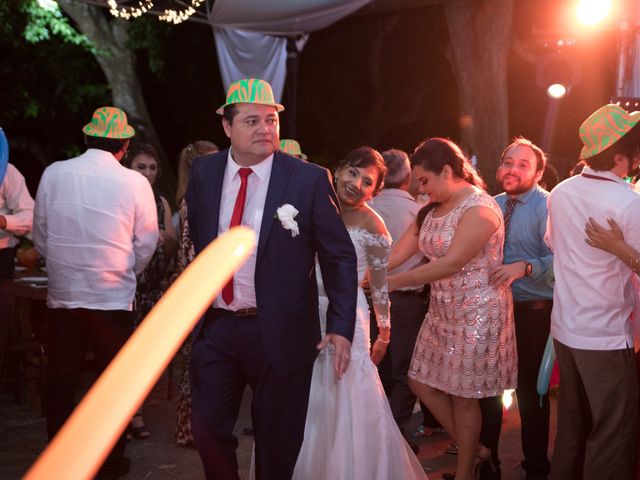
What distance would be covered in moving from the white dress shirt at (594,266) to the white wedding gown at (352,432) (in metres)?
0.97

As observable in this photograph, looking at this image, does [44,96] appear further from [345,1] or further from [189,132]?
[345,1]

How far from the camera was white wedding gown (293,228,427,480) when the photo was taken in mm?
4047

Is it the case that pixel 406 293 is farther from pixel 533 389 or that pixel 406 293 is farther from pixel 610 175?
pixel 610 175

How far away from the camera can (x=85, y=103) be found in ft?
63.8

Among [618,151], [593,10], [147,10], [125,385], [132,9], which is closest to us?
[125,385]

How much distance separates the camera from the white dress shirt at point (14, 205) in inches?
200

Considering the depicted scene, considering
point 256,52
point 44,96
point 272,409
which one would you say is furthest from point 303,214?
point 44,96

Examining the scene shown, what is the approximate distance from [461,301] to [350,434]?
0.94 m

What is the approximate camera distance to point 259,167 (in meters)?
3.57

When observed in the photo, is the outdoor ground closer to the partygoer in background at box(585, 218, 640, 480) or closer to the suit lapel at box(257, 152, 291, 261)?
the partygoer in background at box(585, 218, 640, 480)

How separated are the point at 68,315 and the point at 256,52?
6.30 m

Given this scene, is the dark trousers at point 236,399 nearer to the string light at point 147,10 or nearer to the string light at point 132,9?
the string light at point 132,9

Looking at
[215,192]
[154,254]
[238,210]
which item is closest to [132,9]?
[154,254]

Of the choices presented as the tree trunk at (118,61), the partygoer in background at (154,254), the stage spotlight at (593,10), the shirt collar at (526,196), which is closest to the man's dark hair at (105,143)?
the partygoer in background at (154,254)
